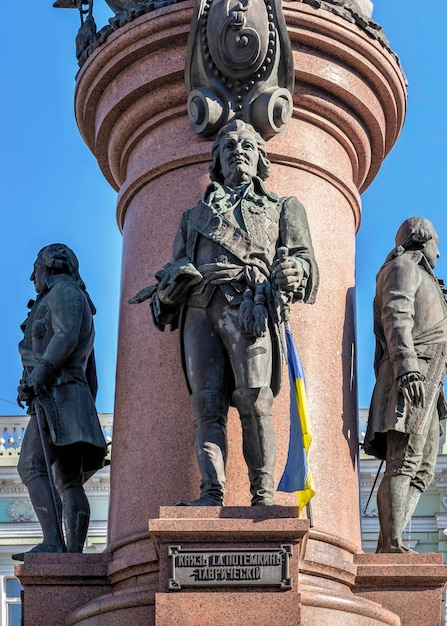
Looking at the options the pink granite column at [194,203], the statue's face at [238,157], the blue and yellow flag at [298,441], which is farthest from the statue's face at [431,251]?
the blue and yellow flag at [298,441]

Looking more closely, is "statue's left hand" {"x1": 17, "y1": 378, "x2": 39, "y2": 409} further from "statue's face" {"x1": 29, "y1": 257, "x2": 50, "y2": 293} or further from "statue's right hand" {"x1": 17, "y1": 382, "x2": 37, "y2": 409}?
"statue's face" {"x1": 29, "y1": 257, "x2": 50, "y2": 293}

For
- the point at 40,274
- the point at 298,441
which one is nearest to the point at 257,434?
the point at 298,441

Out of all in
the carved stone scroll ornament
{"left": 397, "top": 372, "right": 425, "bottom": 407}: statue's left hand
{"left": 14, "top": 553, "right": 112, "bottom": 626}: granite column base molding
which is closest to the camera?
{"left": 14, "top": 553, "right": 112, "bottom": 626}: granite column base molding

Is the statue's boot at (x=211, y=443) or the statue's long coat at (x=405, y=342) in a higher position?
the statue's long coat at (x=405, y=342)

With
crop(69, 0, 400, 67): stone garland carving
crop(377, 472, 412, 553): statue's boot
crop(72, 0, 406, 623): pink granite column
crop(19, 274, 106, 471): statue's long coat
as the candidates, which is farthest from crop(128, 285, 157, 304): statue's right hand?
crop(69, 0, 400, 67): stone garland carving

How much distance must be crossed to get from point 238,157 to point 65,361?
6.01 feet

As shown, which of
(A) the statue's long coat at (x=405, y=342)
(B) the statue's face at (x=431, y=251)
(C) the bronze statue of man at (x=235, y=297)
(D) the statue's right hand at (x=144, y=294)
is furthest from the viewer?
(B) the statue's face at (x=431, y=251)

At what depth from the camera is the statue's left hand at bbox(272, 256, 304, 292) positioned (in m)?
10.1

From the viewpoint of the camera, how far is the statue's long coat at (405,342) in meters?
11.2

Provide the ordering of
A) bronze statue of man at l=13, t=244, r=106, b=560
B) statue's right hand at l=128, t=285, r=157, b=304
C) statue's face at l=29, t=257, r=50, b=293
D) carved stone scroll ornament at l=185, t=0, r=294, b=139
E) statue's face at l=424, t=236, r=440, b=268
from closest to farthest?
statue's right hand at l=128, t=285, r=157, b=304, bronze statue of man at l=13, t=244, r=106, b=560, carved stone scroll ornament at l=185, t=0, r=294, b=139, statue's face at l=424, t=236, r=440, b=268, statue's face at l=29, t=257, r=50, b=293

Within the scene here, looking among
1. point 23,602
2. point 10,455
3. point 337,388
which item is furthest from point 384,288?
point 10,455

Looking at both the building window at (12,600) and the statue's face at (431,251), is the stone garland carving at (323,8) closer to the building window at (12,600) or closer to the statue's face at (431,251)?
the statue's face at (431,251)

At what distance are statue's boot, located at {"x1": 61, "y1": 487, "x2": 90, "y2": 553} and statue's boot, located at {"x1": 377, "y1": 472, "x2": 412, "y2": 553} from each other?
6.12 ft

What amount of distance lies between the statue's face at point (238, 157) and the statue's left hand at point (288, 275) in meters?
0.77
